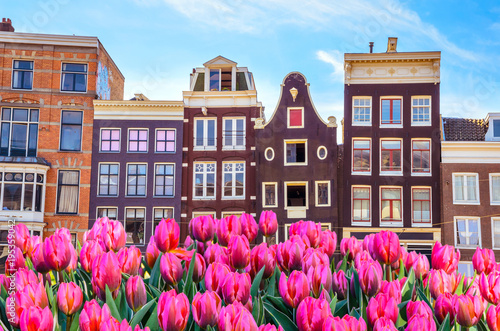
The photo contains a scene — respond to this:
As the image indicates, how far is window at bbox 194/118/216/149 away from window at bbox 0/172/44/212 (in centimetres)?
780

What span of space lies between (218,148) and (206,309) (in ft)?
81.0

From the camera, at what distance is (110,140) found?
2673 centimetres

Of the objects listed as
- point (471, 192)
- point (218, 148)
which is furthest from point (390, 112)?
point (218, 148)

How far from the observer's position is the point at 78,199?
2609 cm

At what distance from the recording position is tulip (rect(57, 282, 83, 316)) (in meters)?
1.89

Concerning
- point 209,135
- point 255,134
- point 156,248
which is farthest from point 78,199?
point 156,248

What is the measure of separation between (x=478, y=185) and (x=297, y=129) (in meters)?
8.78

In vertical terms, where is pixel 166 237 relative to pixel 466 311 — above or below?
above

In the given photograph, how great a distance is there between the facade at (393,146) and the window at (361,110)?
5 cm

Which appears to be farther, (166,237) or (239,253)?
(166,237)

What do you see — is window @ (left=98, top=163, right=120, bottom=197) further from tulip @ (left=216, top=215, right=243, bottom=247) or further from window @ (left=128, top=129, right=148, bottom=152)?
tulip @ (left=216, top=215, right=243, bottom=247)

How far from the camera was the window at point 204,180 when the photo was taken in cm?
2620

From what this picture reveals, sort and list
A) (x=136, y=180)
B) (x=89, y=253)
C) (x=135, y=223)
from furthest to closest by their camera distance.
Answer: (x=136, y=180) < (x=135, y=223) < (x=89, y=253)

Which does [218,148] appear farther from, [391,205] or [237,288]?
Result: [237,288]
